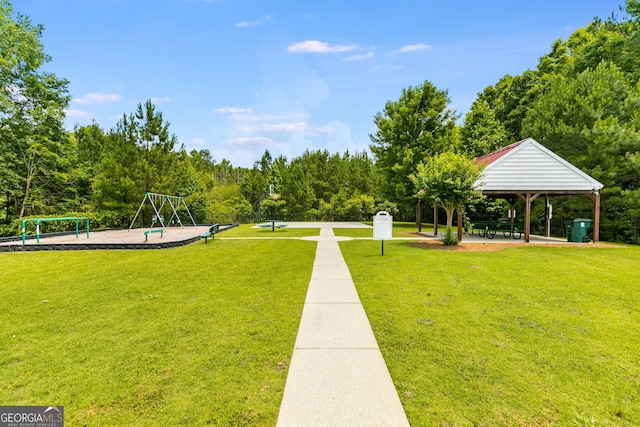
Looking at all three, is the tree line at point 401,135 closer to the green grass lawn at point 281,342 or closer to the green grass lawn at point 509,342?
the green grass lawn at point 509,342

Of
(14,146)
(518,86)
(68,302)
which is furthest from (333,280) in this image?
(518,86)

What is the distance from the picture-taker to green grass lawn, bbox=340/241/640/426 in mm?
2607

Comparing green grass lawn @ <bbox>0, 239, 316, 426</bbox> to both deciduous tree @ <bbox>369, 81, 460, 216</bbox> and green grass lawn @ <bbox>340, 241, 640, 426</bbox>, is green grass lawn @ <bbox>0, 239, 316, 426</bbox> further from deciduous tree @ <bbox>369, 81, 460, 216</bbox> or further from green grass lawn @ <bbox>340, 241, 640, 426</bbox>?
deciduous tree @ <bbox>369, 81, 460, 216</bbox>

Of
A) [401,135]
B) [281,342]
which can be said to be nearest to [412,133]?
[401,135]

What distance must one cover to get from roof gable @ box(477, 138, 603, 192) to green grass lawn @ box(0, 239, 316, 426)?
12074 millimetres

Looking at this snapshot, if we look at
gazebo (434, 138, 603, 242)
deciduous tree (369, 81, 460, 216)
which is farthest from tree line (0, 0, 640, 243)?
gazebo (434, 138, 603, 242)

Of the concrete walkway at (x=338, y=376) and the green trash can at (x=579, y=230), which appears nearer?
the concrete walkway at (x=338, y=376)

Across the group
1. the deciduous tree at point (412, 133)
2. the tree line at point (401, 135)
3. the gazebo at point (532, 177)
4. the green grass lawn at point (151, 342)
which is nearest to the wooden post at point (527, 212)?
the gazebo at point (532, 177)

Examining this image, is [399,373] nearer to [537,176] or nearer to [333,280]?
[333,280]

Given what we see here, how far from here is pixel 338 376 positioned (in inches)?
121

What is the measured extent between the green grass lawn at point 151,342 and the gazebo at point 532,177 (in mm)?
12055

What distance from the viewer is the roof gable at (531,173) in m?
14.6

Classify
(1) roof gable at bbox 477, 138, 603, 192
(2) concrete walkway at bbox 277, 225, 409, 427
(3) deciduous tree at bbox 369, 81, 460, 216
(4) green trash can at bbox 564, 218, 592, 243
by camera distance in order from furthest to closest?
(3) deciduous tree at bbox 369, 81, 460, 216 → (1) roof gable at bbox 477, 138, 603, 192 → (4) green trash can at bbox 564, 218, 592, 243 → (2) concrete walkway at bbox 277, 225, 409, 427

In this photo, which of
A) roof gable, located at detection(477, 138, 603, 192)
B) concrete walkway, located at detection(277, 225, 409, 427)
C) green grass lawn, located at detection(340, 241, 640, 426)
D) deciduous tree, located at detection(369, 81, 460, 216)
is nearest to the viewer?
concrete walkway, located at detection(277, 225, 409, 427)
